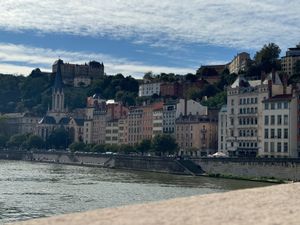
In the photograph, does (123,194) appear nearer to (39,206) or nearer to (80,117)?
(39,206)

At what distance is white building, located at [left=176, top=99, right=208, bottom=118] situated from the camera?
9140 cm

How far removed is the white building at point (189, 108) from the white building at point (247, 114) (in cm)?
1350

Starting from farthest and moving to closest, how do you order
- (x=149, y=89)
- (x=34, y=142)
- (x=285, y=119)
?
1. (x=149, y=89)
2. (x=34, y=142)
3. (x=285, y=119)

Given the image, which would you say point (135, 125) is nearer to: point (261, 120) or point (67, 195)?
point (261, 120)

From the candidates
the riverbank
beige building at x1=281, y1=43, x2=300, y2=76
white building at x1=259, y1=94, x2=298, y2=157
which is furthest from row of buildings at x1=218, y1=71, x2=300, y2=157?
beige building at x1=281, y1=43, x2=300, y2=76

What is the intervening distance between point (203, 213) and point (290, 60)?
101 meters

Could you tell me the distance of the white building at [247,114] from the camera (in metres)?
72.0

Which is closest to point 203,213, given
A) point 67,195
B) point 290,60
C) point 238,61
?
point 67,195

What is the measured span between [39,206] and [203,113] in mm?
59859

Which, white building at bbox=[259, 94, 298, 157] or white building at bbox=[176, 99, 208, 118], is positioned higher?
white building at bbox=[176, 99, 208, 118]

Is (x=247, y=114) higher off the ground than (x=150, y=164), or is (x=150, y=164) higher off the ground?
(x=247, y=114)

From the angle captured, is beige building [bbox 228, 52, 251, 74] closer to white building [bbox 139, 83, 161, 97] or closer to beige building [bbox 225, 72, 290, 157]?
white building [bbox 139, 83, 161, 97]

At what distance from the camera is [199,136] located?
286 ft

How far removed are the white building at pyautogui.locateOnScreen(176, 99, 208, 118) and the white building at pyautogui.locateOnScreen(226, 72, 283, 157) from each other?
13.5 metres
